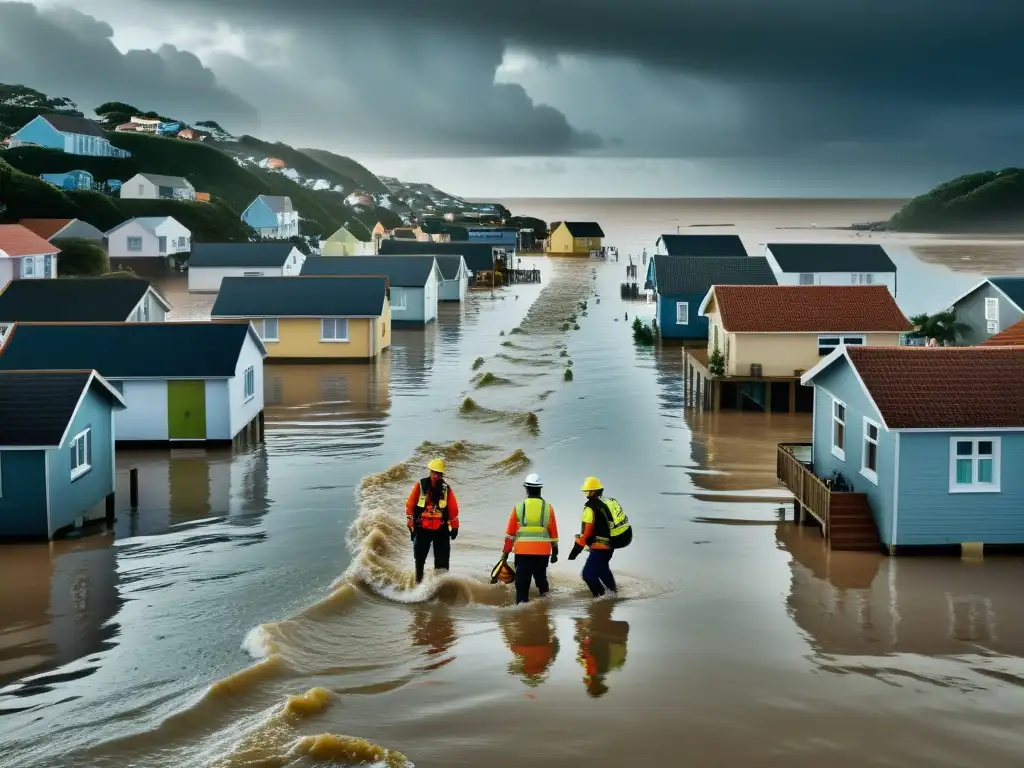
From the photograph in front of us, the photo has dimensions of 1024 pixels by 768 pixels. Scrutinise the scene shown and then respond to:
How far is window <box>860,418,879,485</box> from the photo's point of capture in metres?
25.0

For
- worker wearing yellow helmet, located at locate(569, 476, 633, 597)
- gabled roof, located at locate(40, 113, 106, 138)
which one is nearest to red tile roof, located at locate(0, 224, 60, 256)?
worker wearing yellow helmet, located at locate(569, 476, 633, 597)

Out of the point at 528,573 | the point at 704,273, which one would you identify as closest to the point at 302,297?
the point at 704,273

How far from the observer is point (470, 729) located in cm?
1611

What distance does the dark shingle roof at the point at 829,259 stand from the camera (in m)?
85.0

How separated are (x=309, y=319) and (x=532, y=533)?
4258 cm

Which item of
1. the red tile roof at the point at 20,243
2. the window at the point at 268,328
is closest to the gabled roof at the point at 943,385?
the window at the point at 268,328

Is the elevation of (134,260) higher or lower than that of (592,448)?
higher

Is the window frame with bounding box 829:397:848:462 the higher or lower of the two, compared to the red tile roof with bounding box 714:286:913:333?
lower

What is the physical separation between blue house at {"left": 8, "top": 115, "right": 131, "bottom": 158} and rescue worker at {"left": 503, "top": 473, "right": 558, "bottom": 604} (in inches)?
6686

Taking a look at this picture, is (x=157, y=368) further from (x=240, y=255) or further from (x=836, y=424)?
(x=240, y=255)

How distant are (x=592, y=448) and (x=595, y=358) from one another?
2527 cm

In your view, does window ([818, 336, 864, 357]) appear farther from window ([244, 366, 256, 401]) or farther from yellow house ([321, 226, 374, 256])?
yellow house ([321, 226, 374, 256])

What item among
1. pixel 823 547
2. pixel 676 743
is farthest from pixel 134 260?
pixel 676 743

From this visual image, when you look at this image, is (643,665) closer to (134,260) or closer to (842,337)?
(842,337)
